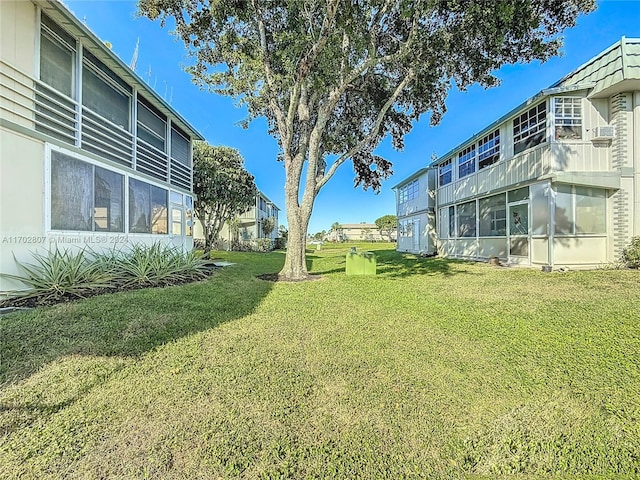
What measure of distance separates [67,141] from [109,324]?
15.7 ft

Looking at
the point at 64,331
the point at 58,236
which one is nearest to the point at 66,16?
the point at 58,236

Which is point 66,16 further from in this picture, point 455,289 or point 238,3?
point 455,289

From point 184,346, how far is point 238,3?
9.23 metres

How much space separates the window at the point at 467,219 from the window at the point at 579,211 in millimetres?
4932

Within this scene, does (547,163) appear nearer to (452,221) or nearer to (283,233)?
(452,221)

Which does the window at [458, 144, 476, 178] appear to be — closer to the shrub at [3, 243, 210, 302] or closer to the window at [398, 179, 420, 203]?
the window at [398, 179, 420, 203]

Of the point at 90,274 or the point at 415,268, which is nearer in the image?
the point at 90,274

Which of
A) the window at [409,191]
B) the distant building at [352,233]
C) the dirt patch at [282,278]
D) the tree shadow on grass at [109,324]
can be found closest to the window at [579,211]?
the dirt patch at [282,278]

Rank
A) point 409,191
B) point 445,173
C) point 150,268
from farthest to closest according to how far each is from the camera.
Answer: point 409,191 < point 445,173 < point 150,268

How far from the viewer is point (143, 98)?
10016 mm

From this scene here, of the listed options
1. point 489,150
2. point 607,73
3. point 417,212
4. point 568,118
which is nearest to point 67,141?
point 568,118

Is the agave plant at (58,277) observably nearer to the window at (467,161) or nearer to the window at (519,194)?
the window at (519,194)

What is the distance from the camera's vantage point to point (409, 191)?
23438 millimetres

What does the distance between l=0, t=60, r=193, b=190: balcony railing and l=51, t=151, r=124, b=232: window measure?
1.65 feet
